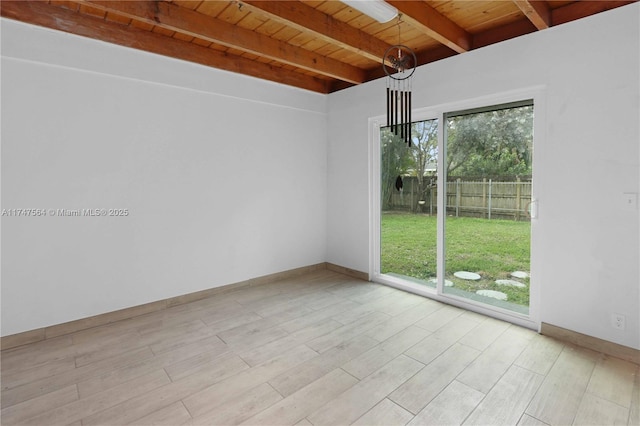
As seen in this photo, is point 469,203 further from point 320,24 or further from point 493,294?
point 320,24

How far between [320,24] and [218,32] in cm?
98

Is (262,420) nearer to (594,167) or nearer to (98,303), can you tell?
(98,303)

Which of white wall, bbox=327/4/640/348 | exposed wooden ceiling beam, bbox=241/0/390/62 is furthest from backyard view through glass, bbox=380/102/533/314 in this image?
exposed wooden ceiling beam, bbox=241/0/390/62

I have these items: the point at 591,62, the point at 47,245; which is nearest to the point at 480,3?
the point at 591,62

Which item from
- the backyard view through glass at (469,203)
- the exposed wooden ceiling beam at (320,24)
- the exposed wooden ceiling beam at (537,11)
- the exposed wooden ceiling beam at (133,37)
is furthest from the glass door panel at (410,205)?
the exposed wooden ceiling beam at (133,37)

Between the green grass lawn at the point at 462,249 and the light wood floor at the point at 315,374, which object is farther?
the green grass lawn at the point at 462,249

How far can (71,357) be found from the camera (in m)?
2.60

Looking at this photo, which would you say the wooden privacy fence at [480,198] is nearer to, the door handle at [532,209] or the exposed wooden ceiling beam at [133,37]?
the door handle at [532,209]

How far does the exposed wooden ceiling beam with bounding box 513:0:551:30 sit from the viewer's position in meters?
2.42

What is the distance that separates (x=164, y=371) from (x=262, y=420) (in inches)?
37.9

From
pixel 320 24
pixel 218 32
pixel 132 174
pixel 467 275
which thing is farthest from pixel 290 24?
pixel 467 275

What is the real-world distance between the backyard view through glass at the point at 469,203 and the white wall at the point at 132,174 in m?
1.53

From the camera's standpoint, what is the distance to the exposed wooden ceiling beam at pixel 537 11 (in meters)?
2.42

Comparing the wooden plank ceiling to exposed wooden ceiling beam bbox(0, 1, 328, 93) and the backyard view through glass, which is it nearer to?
exposed wooden ceiling beam bbox(0, 1, 328, 93)
